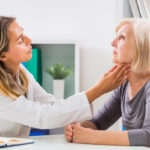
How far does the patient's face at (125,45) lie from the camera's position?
138cm

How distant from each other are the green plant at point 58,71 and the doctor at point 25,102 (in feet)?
5.61

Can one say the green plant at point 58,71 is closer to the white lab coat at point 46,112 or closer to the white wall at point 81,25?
the white wall at point 81,25

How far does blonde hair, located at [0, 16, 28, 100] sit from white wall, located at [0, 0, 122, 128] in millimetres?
1811

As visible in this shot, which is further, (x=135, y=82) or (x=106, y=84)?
(x=135, y=82)

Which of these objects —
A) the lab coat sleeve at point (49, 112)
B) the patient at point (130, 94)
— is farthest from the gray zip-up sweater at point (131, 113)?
the lab coat sleeve at point (49, 112)

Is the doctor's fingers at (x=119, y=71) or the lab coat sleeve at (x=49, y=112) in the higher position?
the doctor's fingers at (x=119, y=71)

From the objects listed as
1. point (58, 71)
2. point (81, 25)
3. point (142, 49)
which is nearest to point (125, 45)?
point (142, 49)

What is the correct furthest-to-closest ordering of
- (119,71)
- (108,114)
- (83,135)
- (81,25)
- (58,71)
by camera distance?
(81,25) → (58,71) → (108,114) → (119,71) → (83,135)

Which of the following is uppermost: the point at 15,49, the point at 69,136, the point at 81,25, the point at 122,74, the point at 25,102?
the point at 81,25

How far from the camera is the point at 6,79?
4.25 ft

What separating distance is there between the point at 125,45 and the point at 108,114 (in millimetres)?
363

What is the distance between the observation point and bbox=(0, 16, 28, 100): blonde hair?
1248 mm

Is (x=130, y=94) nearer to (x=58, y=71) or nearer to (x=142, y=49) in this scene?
(x=142, y=49)

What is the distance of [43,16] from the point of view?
3.30 metres
